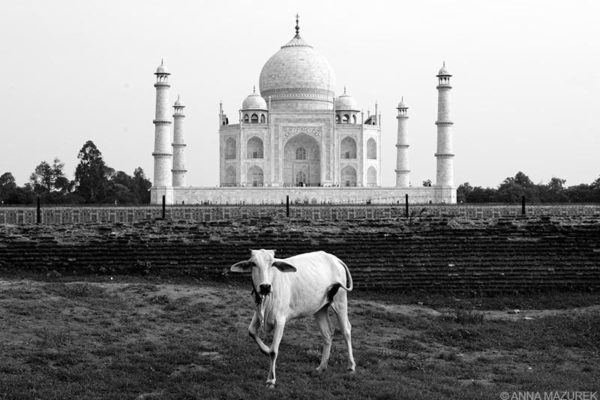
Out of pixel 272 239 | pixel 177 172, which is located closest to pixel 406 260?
pixel 272 239

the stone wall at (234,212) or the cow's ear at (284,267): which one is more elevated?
the stone wall at (234,212)

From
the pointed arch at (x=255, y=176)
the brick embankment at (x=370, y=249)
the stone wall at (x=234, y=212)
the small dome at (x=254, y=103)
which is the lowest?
the brick embankment at (x=370, y=249)

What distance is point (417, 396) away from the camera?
18.6ft

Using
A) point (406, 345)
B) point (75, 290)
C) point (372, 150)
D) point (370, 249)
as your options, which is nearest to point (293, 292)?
point (406, 345)

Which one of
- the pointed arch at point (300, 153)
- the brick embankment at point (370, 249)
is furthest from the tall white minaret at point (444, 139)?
the brick embankment at point (370, 249)

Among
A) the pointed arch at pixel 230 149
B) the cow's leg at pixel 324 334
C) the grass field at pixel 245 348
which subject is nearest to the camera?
the grass field at pixel 245 348

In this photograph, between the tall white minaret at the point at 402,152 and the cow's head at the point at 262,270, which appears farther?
the tall white minaret at the point at 402,152

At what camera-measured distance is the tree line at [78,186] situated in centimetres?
3862

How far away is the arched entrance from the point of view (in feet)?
142

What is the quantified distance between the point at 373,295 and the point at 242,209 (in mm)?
16781

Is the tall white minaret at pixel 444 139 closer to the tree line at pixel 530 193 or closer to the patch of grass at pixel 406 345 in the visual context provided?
the tree line at pixel 530 193

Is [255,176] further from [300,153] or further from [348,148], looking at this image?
[348,148]

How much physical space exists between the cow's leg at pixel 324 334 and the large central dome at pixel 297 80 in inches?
1479

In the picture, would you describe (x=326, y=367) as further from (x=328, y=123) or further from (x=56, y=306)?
(x=328, y=123)
